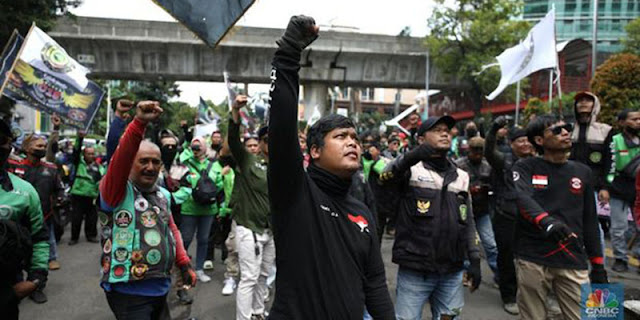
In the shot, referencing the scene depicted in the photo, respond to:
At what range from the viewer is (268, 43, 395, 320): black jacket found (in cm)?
167

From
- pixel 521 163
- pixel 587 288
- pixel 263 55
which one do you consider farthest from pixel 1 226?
pixel 263 55

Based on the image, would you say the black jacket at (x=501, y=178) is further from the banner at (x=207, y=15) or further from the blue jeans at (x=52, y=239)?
the blue jeans at (x=52, y=239)

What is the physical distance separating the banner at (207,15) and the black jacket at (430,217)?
1.56 meters

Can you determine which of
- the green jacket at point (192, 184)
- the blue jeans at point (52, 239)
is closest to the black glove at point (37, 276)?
the green jacket at point (192, 184)

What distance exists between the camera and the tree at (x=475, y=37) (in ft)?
85.3

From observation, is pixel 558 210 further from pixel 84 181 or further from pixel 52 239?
pixel 84 181

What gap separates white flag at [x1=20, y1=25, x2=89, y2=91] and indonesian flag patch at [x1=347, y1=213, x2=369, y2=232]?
455cm

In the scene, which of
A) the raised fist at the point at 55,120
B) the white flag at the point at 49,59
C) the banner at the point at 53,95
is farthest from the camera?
the raised fist at the point at 55,120

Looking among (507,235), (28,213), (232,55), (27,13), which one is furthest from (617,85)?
(232,55)

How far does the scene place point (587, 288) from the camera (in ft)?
11.0

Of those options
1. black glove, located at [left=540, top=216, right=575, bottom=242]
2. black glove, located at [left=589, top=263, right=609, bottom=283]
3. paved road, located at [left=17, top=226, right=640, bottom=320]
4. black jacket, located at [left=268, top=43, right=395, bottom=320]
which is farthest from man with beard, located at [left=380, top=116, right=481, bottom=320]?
paved road, located at [left=17, top=226, right=640, bottom=320]

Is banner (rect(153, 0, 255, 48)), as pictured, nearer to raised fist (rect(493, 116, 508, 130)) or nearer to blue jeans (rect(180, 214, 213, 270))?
raised fist (rect(493, 116, 508, 130))

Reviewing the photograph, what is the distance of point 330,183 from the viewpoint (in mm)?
2029

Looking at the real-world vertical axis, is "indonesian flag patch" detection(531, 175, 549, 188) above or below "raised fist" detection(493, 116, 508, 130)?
below
